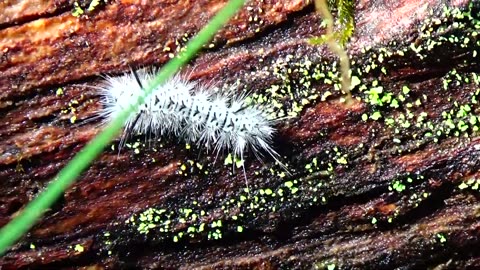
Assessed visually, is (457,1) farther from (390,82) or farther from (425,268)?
(425,268)

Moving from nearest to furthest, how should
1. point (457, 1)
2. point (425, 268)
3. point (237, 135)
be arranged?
1. point (457, 1)
2. point (237, 135)
3. point (425, 268)

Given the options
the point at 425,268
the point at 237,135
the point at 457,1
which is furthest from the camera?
the point at 425,268

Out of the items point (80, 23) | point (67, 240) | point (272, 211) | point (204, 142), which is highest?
point (80, 23)

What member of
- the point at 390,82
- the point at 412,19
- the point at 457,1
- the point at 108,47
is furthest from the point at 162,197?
the point at 457,1

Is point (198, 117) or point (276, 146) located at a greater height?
point (198, 117)
